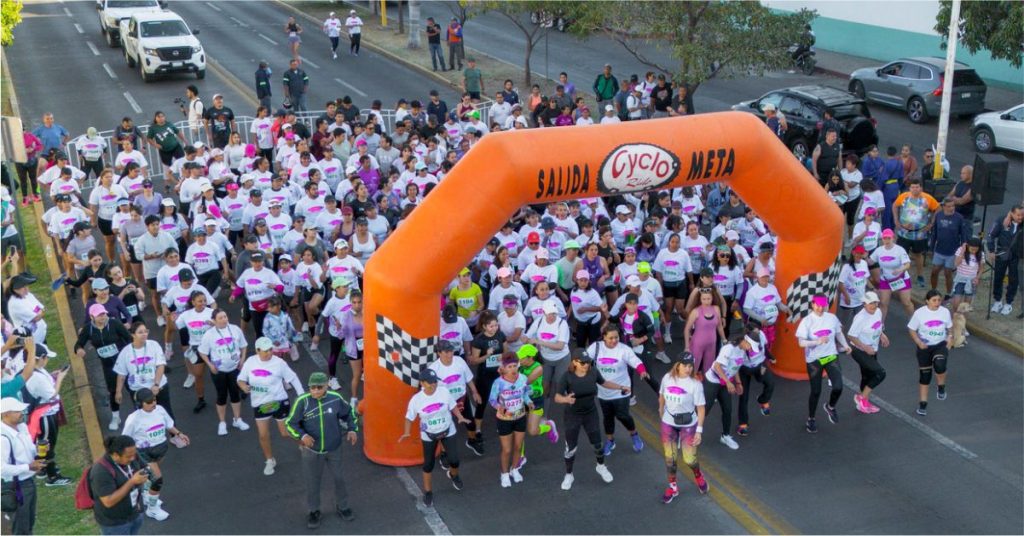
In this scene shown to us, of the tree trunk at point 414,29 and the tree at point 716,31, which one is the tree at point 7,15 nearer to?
the tree trunk at point 414,29

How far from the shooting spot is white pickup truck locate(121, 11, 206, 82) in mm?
30047

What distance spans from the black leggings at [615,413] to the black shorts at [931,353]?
3672 mm

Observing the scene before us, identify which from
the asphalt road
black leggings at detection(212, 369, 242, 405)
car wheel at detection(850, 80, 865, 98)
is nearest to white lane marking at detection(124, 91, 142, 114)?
the asphalt road

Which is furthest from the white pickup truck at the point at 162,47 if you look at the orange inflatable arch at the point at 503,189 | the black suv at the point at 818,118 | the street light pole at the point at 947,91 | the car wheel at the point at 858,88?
the orange inflatable arch at the point at 503,189

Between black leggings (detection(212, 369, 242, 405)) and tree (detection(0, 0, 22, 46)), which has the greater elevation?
tree (detection(0, 0, 22, 46))

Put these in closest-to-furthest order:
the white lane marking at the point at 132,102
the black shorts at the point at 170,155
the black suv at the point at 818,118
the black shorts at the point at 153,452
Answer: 1. the black shorts at the point at 153,452
2. the black shorts at the point at 170,155
3. the black suv at the point at 818,118
4. the white lane marking at the point at 132,102

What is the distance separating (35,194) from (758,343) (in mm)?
14597

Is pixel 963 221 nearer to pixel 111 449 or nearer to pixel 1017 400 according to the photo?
pixel 1017 400

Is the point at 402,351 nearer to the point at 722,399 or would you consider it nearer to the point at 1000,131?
the point at 722,399

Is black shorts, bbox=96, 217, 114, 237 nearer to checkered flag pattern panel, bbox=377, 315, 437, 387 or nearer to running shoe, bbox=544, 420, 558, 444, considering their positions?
checkered flag pattern panel, bbox=377, 315, 437, 387

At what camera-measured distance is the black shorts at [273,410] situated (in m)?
11.5

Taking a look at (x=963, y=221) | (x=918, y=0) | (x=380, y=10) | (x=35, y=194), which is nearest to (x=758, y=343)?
(x=963, y=221)

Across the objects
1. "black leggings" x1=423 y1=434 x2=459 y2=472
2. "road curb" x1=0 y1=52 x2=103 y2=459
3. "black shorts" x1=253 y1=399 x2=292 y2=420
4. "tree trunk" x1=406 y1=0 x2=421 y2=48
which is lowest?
"road curb" x1=0 y1=52 x2=103 y2=459

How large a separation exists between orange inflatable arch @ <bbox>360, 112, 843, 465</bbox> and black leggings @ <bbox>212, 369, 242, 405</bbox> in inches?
59.8
